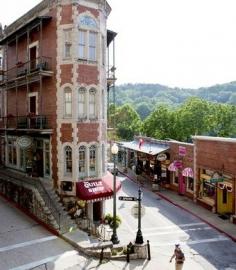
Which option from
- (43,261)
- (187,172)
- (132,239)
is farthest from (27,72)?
(187,172)

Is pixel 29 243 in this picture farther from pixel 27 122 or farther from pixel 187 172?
pixel 187 172

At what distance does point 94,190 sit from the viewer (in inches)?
896

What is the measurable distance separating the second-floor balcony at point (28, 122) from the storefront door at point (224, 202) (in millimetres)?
13574

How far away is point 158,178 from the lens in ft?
124

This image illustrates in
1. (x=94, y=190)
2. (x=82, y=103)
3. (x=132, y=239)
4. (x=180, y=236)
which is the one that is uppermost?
(x=82, y=103)

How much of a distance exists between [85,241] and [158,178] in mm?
20004

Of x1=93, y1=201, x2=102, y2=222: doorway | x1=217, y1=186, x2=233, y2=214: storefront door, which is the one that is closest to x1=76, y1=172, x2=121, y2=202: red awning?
x1=93, y1=201, x2=102, y2=222: doorway

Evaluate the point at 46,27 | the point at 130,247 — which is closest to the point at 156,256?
the point at 130,247

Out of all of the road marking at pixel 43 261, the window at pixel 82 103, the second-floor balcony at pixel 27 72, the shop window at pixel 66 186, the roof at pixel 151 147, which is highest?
the second-floor balcony at pixel 27 72

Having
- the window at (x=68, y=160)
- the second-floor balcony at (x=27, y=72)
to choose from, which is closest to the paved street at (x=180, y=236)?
the window at (x=68, y=160)

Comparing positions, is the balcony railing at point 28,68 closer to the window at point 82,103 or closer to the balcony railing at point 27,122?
the window at point 82,103

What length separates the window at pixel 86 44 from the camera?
2312 centimetres

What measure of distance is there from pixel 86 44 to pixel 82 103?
369cm

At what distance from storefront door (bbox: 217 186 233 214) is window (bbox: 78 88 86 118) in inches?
473
